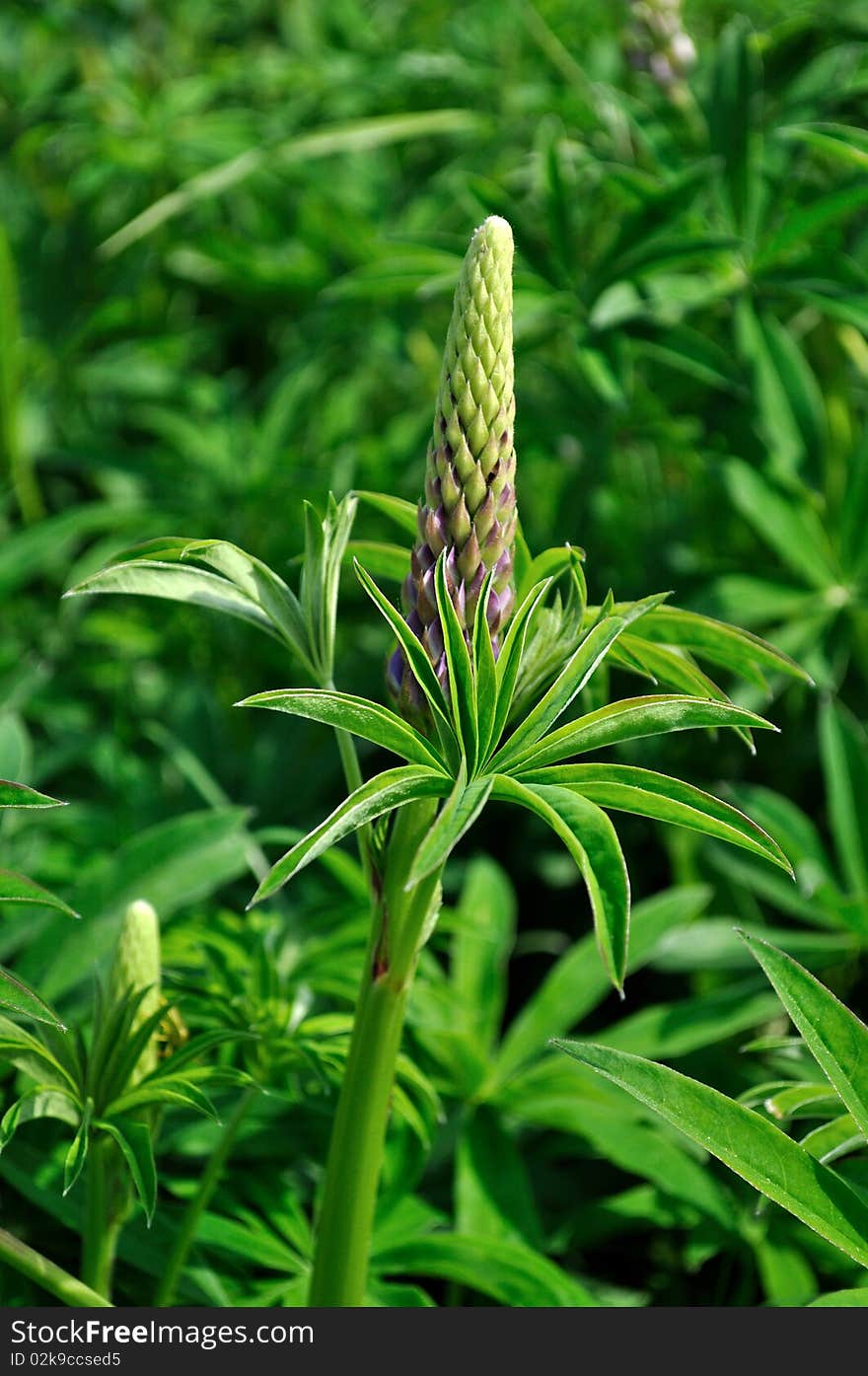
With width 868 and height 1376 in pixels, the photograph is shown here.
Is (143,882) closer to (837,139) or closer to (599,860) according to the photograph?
(599,860)

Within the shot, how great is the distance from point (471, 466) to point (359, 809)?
22 centimetres

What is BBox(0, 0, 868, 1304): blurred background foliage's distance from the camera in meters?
1.21

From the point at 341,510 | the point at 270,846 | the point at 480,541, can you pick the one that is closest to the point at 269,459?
the point at 270,846

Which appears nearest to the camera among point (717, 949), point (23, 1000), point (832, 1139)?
point (23, 1000)

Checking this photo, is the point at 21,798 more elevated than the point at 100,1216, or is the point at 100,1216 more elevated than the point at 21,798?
the point at 21,798

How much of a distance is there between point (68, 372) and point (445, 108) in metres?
0.87

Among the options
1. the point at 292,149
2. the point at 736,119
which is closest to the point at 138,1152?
the point at 736,119

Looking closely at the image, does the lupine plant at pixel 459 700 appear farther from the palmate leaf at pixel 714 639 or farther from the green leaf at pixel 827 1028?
the green leaf at pixel 827 1028

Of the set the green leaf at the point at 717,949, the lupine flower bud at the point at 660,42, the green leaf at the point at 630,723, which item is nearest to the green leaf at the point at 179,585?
the green leaf at the point at 630,723

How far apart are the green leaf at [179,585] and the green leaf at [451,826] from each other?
0.22 metres

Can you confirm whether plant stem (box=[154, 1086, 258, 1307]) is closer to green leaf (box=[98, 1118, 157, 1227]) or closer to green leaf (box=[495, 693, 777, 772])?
green leaf (box=[98, 1118, 157, 1227])

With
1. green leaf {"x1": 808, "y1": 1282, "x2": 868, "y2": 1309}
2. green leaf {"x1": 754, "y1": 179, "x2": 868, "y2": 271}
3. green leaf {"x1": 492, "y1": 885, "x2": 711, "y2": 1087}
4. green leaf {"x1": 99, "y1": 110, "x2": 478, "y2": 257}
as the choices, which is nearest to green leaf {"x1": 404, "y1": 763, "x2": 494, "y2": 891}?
green leaf {"x1": 808, "y1": 1282, "x2": 868, "y2": 1309}

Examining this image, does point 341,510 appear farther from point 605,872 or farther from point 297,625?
point 605,872

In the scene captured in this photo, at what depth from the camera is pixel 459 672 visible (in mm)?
756
